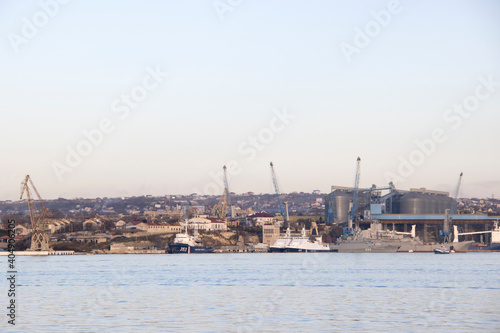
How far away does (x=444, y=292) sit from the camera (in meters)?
48.6

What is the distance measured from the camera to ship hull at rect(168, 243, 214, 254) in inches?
6342

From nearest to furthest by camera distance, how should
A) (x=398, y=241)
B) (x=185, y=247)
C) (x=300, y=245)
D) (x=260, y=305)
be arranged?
(x=260, y=305) → (x=398, y=241) → (x=300, y=245) → (x=185, y=247)

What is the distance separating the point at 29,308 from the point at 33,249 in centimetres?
11619

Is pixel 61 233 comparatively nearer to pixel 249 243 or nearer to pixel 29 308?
pixel 249 243

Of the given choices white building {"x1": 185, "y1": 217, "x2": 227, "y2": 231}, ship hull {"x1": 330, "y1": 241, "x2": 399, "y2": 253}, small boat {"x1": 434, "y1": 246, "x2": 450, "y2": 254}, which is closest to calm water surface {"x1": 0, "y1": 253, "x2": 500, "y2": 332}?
ship hull {"x1": 330, "y1": 241, "x2": 399, "y2": 253}

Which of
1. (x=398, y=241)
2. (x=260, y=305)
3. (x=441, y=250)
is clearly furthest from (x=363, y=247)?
(x=260, y=305)

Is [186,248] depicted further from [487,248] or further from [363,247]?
[487,248]

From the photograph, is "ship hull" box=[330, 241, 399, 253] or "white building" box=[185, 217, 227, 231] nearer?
"ship hull" box=[330, 241, 399, 253]

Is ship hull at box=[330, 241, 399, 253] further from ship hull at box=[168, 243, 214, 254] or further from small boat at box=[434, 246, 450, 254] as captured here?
ship hull at box=[168, 243, 214, 254]

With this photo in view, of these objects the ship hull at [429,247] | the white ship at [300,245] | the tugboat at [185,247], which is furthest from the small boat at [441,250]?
the tugboat at [185,247]

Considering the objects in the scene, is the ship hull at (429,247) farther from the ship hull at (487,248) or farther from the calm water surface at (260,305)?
the calm water surface at (260,305)

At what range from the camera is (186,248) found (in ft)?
528

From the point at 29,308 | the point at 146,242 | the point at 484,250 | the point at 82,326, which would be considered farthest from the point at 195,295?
the point at 484,250

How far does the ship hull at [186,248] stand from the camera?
16109 cm
